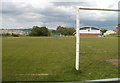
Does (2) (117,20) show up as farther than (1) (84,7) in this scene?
Yes

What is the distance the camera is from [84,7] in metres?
4.25

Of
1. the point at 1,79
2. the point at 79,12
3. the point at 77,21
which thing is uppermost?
the point at 79,12

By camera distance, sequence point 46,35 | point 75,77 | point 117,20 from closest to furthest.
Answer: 1. point 75,77
2. point 117,20
3. point 46,35

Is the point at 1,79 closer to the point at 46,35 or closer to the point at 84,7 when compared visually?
the point at 84,7

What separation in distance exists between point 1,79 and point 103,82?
288 centimetres

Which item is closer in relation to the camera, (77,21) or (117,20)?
(77,21)

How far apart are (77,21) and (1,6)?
260cm

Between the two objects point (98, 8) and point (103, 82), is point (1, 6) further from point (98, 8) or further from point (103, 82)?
point (103, 82)

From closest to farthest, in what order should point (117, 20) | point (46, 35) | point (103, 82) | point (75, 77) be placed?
point (103, 82)
point (75, 77)
point (117, 20)
point (46, 35)

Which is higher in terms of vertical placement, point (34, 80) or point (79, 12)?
point (79, 12)

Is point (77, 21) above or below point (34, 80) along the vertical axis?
above

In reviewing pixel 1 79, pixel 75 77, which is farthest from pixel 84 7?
pixel 1 79

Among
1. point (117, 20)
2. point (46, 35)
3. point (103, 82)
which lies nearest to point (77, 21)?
point (117, 20)

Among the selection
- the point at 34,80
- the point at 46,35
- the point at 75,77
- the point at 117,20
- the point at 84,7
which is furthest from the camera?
the point at 46,35
